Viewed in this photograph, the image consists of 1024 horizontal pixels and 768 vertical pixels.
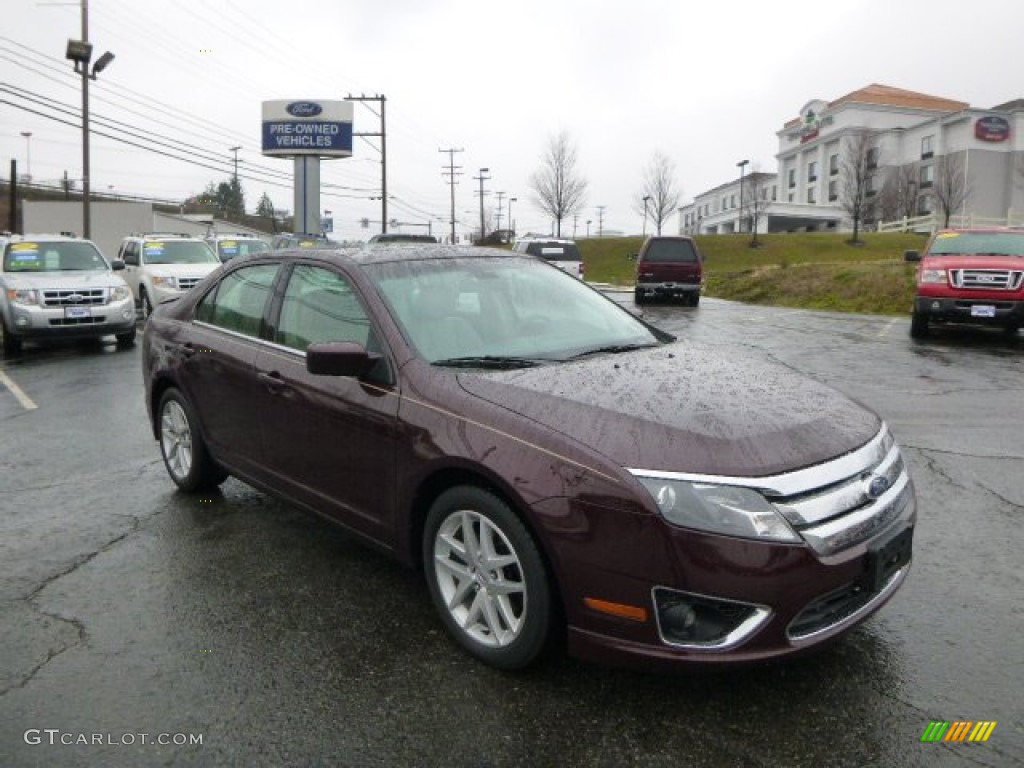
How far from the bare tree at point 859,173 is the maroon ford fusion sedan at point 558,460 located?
51.4 m

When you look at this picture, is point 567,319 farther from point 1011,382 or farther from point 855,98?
point 855,98

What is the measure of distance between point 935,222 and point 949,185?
2854 mm

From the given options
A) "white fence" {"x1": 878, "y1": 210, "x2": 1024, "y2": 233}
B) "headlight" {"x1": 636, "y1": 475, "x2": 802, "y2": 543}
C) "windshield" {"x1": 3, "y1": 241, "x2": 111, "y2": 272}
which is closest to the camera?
"headlight" {"x1": 636, "y1": 475, "x2": 802, "y2": 543}

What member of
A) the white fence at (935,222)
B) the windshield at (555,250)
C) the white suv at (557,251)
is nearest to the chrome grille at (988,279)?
the white suv at (557,251)

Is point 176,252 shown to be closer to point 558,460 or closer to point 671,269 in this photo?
point 671,269

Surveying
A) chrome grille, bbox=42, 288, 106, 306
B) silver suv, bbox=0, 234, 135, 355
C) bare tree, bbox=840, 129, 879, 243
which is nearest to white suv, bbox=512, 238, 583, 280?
silver suv, bbox=0, 234, 135, 355

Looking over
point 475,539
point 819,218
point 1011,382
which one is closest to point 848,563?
point 475,539

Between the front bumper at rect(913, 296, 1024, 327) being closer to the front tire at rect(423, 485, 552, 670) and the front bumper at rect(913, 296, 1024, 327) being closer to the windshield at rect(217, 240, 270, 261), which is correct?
the front tire at rect(423, 485, 552, 670)

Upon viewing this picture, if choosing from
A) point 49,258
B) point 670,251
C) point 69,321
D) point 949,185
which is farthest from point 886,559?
point 949,185

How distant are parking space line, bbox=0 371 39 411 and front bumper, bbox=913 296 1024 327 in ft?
40.2

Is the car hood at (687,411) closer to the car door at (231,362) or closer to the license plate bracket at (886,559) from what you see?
the license plate bracket at (886,559)

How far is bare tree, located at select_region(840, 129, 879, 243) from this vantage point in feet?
177

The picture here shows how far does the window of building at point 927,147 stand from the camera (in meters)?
69.7

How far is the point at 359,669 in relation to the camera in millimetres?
3021
